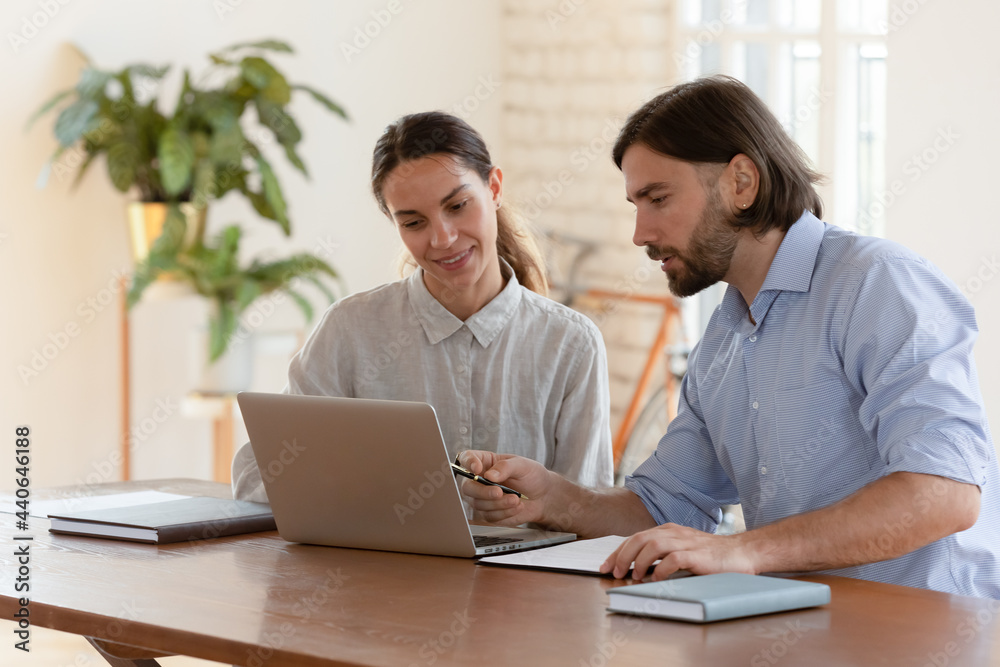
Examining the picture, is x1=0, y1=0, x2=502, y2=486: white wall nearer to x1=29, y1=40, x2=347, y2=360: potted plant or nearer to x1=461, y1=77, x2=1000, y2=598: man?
x1=29, y1=40, x2=347, y2=360: potted plant

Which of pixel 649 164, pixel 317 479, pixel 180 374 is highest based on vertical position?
pixel 649 164

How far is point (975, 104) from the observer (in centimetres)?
259

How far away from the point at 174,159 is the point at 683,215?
2179mm

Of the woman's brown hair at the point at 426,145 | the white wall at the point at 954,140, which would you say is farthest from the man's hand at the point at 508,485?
the white wall at the point at 954,140

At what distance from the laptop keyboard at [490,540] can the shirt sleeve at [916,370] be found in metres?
0.51

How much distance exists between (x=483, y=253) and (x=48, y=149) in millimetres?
2181

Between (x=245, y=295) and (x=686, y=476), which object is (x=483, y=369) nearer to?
(x=686, y=476)

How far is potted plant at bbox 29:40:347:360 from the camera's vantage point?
351 centimetres

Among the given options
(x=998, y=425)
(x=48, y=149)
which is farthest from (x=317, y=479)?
(x=48, y=149)

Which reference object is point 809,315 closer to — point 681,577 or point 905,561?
point 905,561

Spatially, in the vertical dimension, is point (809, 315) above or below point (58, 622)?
above

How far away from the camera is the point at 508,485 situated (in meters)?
1.74

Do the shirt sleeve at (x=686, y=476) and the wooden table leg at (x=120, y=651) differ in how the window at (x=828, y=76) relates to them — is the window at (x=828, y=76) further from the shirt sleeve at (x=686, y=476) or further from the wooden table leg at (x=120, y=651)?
the wooden table leg at (x=120, y=651)

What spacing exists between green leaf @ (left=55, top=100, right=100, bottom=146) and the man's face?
2283 mm
